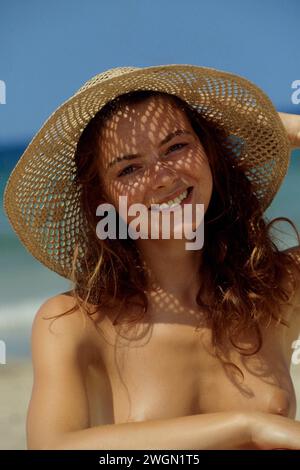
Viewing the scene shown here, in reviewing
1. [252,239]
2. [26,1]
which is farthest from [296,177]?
[252,239]

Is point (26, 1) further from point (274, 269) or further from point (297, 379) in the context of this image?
point (274, 269)

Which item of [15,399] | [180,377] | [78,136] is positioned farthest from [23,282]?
[180,377]

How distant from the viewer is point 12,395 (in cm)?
400

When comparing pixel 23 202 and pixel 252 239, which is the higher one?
pixel 23 202

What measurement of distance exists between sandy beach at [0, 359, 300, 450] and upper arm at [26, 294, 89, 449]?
1.54 m

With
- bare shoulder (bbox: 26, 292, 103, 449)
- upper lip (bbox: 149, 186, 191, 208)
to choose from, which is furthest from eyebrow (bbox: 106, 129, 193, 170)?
bare shoulder (bbox: 26, 292, 103, 449)

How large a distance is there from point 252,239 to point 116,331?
19.6 inches

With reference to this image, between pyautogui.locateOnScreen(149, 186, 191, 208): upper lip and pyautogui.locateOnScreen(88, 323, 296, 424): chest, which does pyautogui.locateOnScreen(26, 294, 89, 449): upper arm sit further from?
pyautogui.locateOnScreen(149, 186, 191, 208): upper lip

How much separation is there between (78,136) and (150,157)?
0.94 ft

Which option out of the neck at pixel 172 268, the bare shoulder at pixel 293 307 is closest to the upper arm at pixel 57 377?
the neck at pixel 172 268

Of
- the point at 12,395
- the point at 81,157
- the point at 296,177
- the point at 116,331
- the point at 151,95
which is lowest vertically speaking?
the point at 12,395

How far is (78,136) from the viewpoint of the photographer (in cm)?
210

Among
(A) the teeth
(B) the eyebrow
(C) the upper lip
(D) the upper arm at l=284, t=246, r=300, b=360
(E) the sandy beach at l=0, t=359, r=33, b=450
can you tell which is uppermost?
(B) the eyebrow

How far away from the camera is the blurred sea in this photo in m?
5.28
